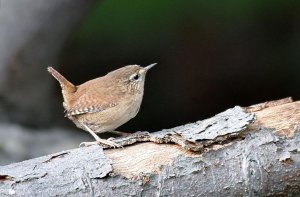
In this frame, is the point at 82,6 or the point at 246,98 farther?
the point at 246,98

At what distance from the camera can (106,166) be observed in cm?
322

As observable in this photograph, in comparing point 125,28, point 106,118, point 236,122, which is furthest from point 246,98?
point 236,122

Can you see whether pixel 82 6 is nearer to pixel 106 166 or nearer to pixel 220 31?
pixel 220 31

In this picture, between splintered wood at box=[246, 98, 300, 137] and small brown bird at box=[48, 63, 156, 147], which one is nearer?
splintered wood at box=[246, 98, 300, 137]

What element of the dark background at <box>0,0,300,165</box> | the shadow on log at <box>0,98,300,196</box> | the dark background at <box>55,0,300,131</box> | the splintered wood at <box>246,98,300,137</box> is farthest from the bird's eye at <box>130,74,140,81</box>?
the dark background at <box>55,0,300,131</box>

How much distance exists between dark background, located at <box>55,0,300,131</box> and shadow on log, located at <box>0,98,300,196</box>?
2.48 metres

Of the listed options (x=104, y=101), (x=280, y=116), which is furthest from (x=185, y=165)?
(x=104, y=101)

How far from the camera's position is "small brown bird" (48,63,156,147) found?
12.7 feet

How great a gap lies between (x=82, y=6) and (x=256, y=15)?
61.4 inches


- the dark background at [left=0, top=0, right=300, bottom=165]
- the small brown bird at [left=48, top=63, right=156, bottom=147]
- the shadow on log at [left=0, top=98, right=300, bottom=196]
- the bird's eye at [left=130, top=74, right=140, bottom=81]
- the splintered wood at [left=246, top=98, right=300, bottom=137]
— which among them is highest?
the dark background at [left=0, top=0, right=300, bottom=165]

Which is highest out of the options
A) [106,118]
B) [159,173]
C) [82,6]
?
[82,6]

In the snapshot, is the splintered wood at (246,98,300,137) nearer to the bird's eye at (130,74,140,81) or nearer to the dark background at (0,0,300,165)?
the bird's eye at (130,74,140,81)

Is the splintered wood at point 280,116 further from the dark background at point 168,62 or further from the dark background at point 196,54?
the dark background at point 196,54

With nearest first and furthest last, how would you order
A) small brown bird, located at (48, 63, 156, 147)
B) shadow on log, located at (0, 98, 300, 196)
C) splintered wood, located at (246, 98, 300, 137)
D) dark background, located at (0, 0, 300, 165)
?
shadow on log, located at (0, 98, 300, 196)
splintered wood, located at (246, 98, 300, 137)
small brown bird, located at (48, 63, 156, 147)
dark background, located at (0, 0, 300, 165)
